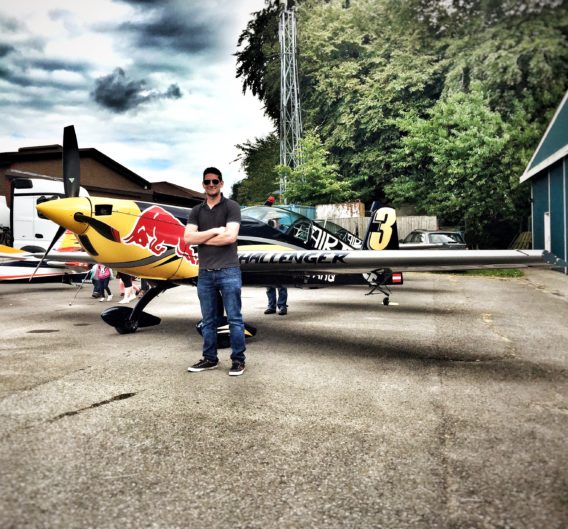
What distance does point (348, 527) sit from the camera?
189 centimetres

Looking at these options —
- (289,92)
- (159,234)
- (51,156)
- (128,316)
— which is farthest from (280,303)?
(51,156)

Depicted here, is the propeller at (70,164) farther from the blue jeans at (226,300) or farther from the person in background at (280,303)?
the person in background at (280,303)

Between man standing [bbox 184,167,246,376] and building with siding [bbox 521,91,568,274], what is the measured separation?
14762 mm

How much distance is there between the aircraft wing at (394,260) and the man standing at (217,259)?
1371mm

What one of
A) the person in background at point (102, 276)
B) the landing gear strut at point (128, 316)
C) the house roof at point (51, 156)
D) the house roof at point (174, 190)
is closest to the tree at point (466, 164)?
the house roof at point (51, 156)

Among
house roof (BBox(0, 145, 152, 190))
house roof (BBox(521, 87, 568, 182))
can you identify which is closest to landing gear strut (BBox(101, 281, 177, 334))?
house roof (BBox(521, 87, 568, 182))

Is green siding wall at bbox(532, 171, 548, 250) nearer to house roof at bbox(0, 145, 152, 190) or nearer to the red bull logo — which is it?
the red bull logo

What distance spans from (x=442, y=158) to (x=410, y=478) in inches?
972

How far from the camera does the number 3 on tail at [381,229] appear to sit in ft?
32.4

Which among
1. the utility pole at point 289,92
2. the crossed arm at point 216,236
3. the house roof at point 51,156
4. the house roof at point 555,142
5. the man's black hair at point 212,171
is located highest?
the utility pole at point 289,92

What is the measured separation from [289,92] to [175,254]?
23.6 m

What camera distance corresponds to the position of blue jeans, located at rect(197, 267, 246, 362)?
4.30 meters

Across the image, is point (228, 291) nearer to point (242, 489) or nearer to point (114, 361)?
point (114, 361)

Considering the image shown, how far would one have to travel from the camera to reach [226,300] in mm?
4324
